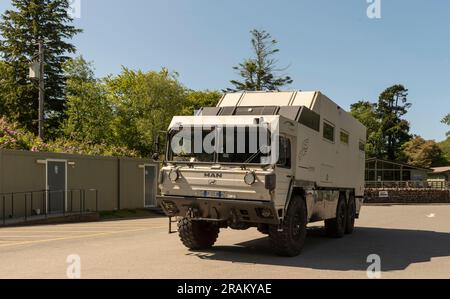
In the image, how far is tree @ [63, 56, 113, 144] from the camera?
40.1 m

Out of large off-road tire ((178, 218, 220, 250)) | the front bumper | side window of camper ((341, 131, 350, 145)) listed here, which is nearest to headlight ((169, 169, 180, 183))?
the front bumper

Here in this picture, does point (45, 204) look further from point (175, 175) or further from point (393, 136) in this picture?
point (393, 136)

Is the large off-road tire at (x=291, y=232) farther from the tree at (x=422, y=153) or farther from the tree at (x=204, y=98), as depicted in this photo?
the tree at (x=422, y=153)

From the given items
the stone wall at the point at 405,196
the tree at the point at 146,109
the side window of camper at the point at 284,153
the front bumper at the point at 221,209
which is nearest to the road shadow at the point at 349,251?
the front bumper at the point at 221,209

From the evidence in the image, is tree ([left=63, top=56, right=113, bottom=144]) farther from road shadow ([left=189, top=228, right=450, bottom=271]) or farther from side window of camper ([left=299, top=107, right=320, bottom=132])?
side window of camper ([left=299, top=107, right=320, bottom=132])

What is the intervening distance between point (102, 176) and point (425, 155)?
72.6m

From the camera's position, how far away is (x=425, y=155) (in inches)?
3351

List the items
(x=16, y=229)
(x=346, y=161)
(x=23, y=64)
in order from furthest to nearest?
(x=23, y=64) → (x=16, y=229) → (x=346, y=161)

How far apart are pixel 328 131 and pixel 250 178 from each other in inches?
167

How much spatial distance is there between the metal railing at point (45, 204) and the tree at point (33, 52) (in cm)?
2976

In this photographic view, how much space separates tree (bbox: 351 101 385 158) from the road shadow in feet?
244

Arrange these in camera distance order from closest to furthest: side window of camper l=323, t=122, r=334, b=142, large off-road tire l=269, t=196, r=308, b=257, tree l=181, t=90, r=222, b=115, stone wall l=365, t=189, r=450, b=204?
1. large off-road tire l=269, t=196, r=308, b=257
2. side window of camper l=323, t=122, r=334, b=142
3. stone wall l=365, t=189, r=450, b=204
4. tree l=181, t=90, r=222, b=115
